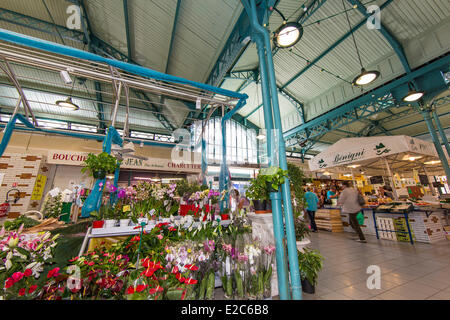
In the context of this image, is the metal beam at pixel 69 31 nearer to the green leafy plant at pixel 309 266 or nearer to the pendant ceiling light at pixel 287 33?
the pendant ceiling light at pixel 287 33

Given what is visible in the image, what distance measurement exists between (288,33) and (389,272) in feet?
13.5

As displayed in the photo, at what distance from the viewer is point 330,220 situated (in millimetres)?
6230

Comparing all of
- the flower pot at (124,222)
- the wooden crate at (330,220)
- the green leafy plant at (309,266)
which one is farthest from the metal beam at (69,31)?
the wooden crate at (330,220)

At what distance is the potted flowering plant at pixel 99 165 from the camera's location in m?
2.74

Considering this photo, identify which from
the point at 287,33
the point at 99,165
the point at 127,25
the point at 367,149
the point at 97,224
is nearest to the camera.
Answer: the point at 97,224

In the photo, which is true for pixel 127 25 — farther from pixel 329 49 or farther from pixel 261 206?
pixel 329 49

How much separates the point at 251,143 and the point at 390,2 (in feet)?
31.1

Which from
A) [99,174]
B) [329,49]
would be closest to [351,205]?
[99,174]

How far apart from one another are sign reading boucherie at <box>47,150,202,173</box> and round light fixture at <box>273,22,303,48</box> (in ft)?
22.6

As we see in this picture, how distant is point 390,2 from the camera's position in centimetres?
524

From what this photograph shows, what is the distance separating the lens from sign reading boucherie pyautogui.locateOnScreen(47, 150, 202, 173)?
7664mm

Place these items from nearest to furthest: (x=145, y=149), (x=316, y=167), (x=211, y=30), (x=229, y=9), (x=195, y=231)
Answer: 1. (x=195, y=231)
2. (x=229, y=9)
3. (x=211, y=30)
4. (x=316, y=167)
5. (x=145, y=149)
